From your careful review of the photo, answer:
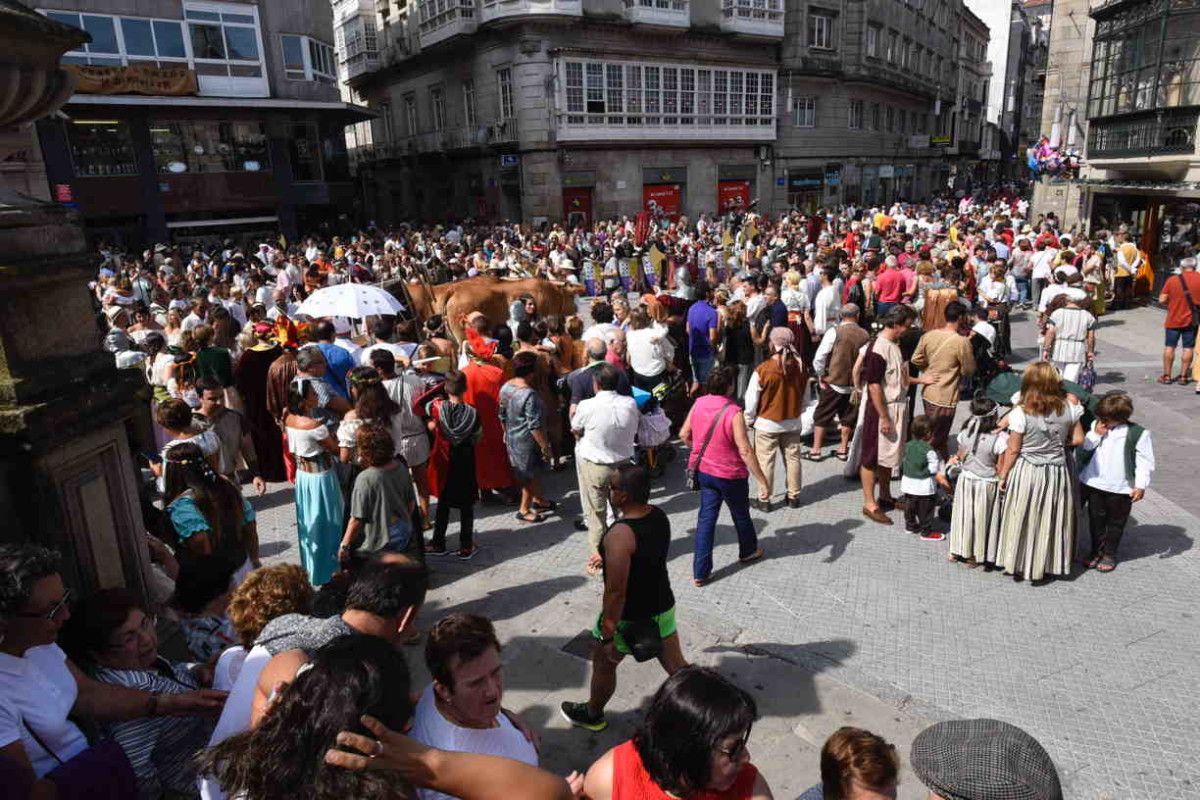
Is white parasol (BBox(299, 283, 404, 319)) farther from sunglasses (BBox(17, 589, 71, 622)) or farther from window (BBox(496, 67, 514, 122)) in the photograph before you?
window (BBox(496, 67, 514, 122))

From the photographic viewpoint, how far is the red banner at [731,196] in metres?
34.2

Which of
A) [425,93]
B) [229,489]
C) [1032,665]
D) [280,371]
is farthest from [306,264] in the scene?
[425,93]

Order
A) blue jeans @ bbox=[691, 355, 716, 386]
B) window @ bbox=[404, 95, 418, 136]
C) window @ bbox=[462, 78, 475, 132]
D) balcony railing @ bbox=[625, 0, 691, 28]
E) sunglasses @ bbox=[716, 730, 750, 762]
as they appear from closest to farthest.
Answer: sunglasses @ bbox=[716, 730, 750, 762]
blue jeans @ bbox=[691, 355, 716, 386]
balcony railing @ bbox=[625, 0, 691, 28]
window @ bbox=[462, 78, 475, 132]
window @ bbox=[404, 95, 418, 136]

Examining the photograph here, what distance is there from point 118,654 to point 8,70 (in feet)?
7.18

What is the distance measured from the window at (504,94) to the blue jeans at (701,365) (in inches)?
920

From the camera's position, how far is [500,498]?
7430 mm

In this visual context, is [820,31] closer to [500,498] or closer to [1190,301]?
[1190,301]

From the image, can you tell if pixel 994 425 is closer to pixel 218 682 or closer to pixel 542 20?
pixel 218 682

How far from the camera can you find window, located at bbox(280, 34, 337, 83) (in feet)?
89.5

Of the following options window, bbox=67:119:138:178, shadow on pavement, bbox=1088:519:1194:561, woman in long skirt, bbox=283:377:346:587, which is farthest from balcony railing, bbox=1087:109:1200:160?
window, bbox=67:119:138:178

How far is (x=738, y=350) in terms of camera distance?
8875 mm

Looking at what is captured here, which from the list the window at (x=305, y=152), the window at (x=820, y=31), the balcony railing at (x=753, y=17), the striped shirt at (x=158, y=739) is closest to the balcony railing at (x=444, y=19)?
the window at (x=305, y=152)

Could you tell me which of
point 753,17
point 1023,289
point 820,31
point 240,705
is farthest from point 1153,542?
point 820,31

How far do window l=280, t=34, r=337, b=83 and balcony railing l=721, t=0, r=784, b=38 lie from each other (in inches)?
644
